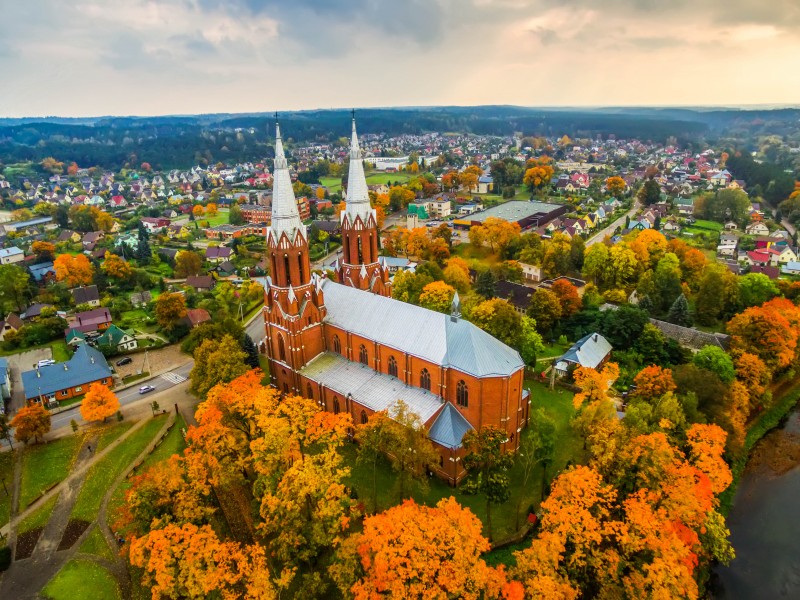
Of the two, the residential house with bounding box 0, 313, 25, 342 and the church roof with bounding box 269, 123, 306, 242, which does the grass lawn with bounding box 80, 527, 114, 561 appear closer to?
the church roof with bounding box 269, 123, 306, 242

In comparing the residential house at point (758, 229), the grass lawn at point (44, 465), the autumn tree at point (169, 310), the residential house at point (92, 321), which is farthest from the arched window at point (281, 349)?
the residential house at point (758, 229)

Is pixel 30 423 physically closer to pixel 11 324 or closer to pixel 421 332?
pixel 11 324

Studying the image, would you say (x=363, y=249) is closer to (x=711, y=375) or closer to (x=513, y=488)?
(x=513, y=488)

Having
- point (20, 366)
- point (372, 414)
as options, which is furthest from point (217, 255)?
point (372, 414)

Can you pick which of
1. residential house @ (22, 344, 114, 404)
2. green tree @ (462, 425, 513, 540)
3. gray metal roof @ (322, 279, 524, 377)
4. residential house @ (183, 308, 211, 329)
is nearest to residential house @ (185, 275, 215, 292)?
residential house @ (183, 308, 211, 329)

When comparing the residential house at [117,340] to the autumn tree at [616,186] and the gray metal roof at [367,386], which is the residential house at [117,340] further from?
the autumn tree at [616,186]
